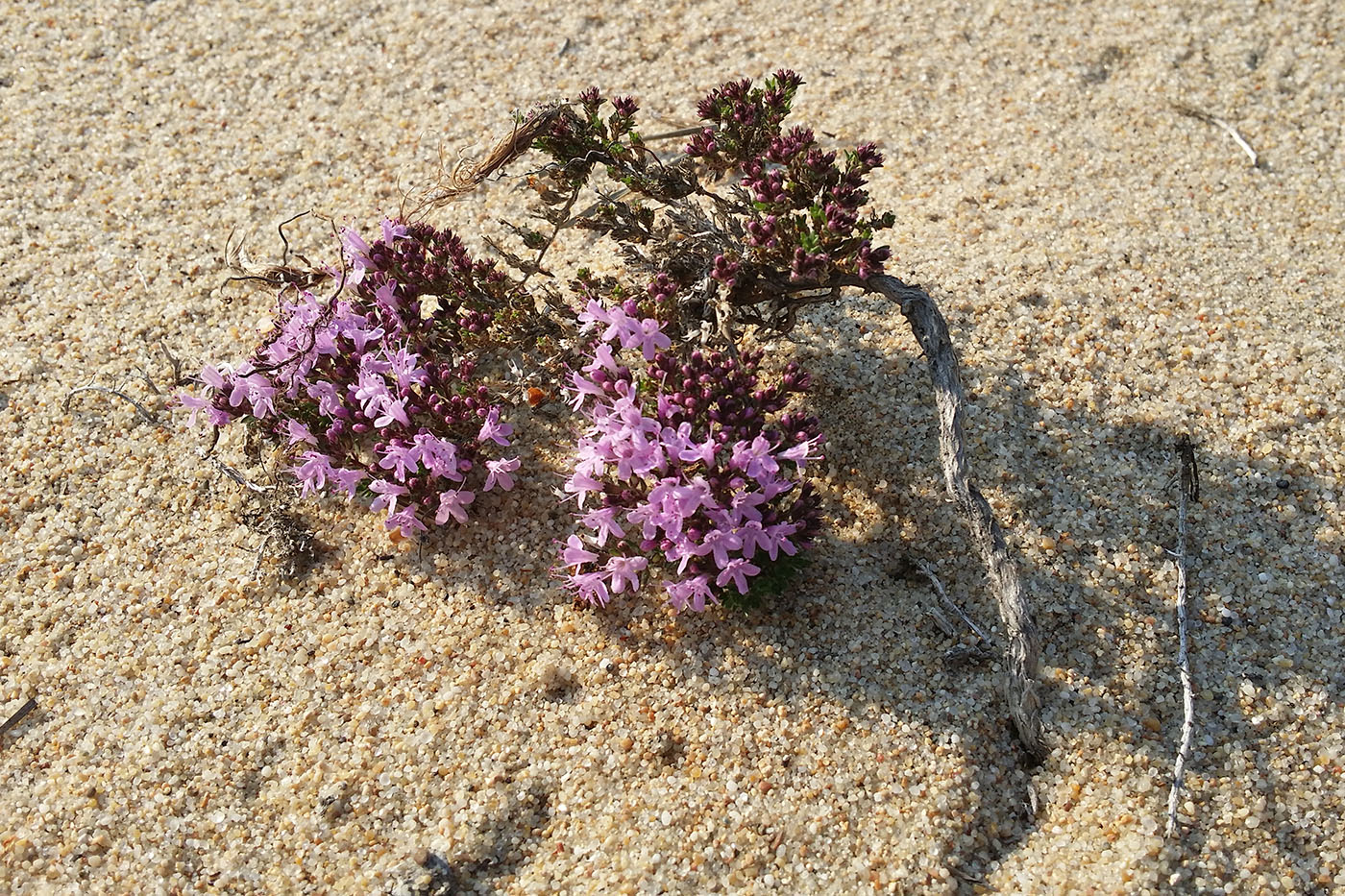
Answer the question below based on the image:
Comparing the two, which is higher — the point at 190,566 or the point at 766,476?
the point at 766,476

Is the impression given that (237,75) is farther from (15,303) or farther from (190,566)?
(190,566)

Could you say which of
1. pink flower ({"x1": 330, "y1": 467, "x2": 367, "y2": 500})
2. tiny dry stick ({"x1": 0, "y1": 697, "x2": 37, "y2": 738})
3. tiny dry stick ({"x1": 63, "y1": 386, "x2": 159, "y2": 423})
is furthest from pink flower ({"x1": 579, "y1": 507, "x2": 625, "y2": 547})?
tiny dry stick ({"x1": 63, "y1": 386, "x2": 159, "y2": 423})

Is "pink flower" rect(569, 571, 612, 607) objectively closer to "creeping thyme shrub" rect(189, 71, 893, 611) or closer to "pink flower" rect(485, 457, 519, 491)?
"creeping thyme shrub" rect(189, 71, 893, 611)

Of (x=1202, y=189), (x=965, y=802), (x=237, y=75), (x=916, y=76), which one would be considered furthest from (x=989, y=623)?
(x=237, y=75)

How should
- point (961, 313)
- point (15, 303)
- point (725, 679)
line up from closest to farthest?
1. point (725, 679)
2. point (961, 313)
3. point (15, 303)

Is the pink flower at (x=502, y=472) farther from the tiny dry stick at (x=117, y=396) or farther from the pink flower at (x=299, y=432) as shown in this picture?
the tiny dry stick at (x=117, y=396)

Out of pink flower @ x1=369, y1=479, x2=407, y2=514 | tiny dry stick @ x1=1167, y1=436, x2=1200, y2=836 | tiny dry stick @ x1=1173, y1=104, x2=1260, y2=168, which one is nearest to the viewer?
tiny dry stick @ x1=1167, y1=436, x2=1200, y2=836

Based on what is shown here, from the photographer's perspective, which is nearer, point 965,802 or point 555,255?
point 965,802
